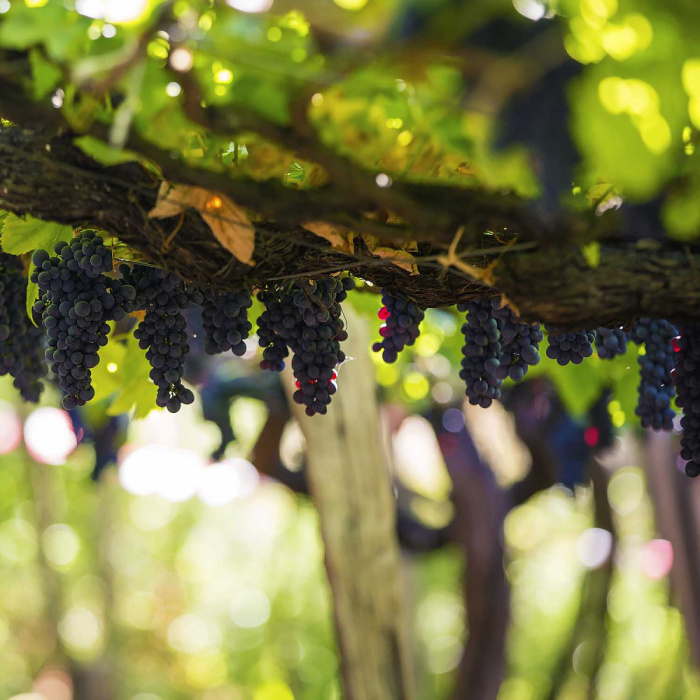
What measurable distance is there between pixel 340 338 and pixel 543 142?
2.19 ft

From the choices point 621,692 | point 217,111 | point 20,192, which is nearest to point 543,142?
point 217,111

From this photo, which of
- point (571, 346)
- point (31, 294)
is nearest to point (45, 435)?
point (31, 294)

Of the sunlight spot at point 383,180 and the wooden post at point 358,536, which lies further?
the wooden post at point 358,536

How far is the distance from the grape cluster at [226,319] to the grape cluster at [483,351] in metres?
0.34

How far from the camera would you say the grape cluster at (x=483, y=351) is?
1.26m

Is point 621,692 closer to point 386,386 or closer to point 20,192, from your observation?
point 386,386

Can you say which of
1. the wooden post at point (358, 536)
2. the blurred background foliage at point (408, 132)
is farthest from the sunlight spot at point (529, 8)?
the wooden post at point (358, 536)

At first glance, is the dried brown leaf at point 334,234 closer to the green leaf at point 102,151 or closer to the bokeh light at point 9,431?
the green leaf at point 102,151

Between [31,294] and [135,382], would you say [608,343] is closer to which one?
[135,382]

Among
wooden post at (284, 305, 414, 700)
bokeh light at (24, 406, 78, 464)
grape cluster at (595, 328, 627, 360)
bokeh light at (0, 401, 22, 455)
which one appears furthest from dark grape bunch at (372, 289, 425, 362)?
bokeh light at (0, 401, 22, 455)

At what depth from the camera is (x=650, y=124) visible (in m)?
0.60

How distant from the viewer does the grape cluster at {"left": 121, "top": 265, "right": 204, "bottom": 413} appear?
1131 mm

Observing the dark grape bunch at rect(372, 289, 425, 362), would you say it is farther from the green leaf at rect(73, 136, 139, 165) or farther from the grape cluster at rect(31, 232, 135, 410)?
the green leaf at rect(73, 136, 139, 165)

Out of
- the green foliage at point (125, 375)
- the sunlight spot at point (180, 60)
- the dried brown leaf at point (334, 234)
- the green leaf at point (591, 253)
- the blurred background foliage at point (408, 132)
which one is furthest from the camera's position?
the green foliage at point (125, 375)
